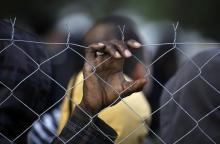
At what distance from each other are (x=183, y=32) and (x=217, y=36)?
0.30 meters

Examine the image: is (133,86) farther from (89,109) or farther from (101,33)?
(101,33)

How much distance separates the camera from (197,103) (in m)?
1.78

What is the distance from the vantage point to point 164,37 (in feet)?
15.9

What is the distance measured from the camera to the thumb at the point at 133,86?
1.68 meters

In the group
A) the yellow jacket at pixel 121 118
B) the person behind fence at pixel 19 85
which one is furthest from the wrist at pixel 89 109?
the yellow jacket at pixel 121 118

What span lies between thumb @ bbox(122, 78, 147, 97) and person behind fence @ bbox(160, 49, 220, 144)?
0.18 m

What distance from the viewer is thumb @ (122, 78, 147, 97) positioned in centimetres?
168

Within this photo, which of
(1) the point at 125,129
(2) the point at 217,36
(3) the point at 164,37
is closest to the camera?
(1) the point at 125,129

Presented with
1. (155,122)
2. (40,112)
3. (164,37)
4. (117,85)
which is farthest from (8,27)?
(164,37)

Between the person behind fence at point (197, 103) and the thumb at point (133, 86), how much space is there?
18cm

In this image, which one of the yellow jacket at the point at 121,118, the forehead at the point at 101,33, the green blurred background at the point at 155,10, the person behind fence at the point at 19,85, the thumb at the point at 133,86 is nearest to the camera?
the thumb at the point at 133,86

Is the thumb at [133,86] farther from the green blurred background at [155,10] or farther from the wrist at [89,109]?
the green blurred background at [155,10]

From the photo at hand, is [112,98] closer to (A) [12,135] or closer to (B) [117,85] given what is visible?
(B) [117,85]

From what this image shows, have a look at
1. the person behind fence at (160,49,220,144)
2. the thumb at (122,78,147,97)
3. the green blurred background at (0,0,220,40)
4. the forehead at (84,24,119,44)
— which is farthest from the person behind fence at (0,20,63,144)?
the green blurred background at (0,0,220,40)
